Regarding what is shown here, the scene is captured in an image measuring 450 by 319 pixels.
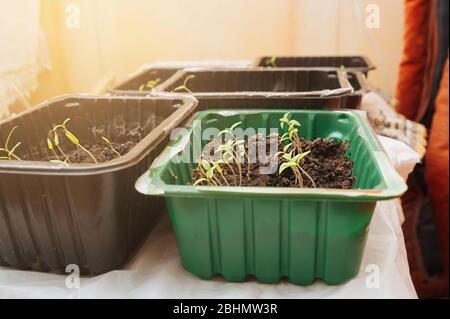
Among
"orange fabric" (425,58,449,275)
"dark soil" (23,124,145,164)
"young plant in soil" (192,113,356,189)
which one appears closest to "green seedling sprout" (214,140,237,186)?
"young plant in soil" (192,113,356,189)

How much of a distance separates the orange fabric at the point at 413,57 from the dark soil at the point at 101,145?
48.9 inches

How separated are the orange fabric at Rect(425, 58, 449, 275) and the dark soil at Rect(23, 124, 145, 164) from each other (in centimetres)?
122

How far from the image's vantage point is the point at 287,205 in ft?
2.12

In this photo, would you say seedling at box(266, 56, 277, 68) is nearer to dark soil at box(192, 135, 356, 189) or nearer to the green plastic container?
dark soil at box(192, 135, 356, 189)

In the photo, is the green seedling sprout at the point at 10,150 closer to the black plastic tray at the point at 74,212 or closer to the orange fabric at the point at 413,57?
the black plastic tray at the point at 74,212

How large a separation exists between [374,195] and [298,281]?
215mm

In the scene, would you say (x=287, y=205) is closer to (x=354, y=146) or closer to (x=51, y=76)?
(x=354, y=146)

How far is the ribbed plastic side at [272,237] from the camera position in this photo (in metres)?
0.64

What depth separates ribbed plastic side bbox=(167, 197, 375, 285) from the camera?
2.11 ft

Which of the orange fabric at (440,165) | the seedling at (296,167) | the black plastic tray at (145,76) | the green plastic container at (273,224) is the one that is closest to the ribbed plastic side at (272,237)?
the green plastic container at (273,224)

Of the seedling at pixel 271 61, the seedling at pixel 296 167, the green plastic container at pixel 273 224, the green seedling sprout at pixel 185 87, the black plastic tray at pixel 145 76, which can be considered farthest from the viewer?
the seedling at pixel 271 61

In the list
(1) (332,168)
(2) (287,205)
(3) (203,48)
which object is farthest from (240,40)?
(2) (287,205)

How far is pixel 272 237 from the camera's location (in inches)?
26.6

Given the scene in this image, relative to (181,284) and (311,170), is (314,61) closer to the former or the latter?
(311,170)
